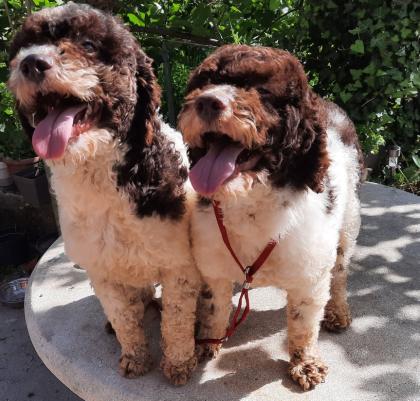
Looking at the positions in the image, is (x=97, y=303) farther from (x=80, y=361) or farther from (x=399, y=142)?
(x=399, y=142)

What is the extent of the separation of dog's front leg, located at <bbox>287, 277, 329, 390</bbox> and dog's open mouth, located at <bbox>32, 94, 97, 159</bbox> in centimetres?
115

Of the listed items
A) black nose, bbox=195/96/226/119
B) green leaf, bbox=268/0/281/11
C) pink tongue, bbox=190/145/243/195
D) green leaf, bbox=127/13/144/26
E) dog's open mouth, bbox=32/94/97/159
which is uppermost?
green leaf, bbox=268/0/281/11

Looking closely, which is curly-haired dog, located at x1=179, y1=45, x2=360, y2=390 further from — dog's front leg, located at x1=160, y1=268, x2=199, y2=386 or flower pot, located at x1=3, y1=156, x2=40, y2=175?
flower pot, located at x1=3, y1=156, x2=40, y2=175

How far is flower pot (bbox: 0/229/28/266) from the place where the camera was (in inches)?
174

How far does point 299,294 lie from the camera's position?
2127 millimetres

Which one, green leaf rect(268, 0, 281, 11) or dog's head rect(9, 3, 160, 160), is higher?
green leaf rect(268, 0, 281, 11)

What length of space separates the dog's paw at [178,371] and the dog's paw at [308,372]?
0.50 meters

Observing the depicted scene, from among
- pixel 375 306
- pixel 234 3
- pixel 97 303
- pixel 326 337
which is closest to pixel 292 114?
pixel 326 337

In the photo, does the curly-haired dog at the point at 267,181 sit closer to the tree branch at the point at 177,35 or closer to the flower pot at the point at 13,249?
the tree branch at the point at 177,35

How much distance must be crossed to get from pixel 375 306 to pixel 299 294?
0.98 m

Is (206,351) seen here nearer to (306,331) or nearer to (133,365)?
(133,365)

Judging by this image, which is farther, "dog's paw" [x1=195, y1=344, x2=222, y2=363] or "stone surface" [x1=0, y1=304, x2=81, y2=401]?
"stone surface" [x1=0, y1=304, x2=81, y2=401]

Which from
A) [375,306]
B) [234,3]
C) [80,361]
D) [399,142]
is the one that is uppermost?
[234,3]

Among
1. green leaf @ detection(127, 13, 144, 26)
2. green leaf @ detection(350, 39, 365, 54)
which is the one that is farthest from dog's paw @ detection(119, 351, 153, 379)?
green leaf @ detection(350, 39, 365, 54)
